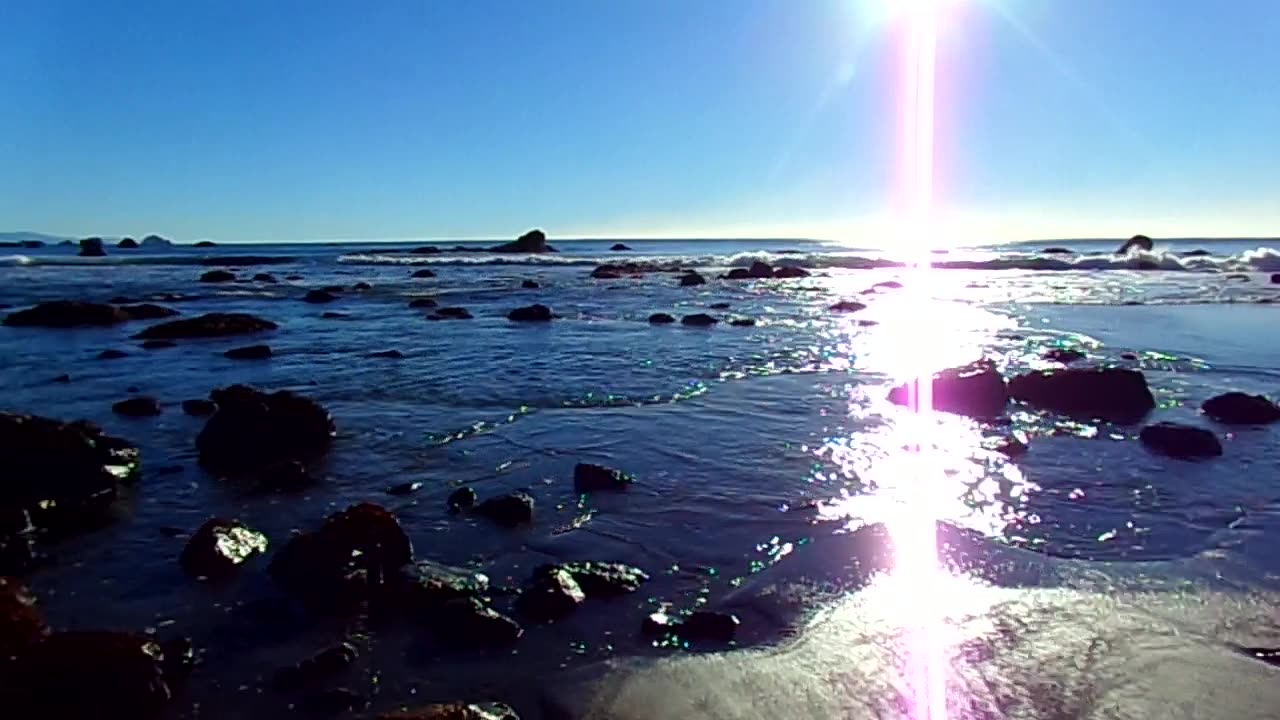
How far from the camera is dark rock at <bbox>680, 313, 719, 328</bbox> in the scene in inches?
836

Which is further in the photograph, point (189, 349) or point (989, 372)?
point (189, 349)

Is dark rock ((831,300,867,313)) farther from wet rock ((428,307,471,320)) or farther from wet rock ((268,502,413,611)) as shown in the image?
wet rock ((268,502,413,611))

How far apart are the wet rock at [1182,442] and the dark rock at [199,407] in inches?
415

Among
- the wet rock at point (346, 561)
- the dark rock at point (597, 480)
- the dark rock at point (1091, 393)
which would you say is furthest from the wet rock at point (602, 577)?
the dark rock at point (1091, 393)

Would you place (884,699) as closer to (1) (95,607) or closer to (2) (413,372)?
(1) (95,607)

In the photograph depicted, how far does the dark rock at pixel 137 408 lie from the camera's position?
994cm

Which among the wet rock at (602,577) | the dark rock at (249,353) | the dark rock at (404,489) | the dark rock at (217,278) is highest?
the dark rock at (217,278)

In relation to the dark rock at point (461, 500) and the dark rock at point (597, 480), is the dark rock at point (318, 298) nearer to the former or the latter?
the dark rock at point (597, 480)

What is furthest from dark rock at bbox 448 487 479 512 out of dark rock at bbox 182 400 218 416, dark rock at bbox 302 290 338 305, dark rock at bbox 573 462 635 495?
dark rock at bbox 302 290 338 305

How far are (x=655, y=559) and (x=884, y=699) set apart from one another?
1.99 m

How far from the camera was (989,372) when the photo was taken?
10961 mm

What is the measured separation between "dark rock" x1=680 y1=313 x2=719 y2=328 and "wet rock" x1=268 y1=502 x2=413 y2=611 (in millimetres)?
16074

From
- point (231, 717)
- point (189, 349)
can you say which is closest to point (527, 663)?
point (231, 717)

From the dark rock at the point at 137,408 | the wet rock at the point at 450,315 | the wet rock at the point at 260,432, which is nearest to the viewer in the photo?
the wet rock at the point at 260,432
